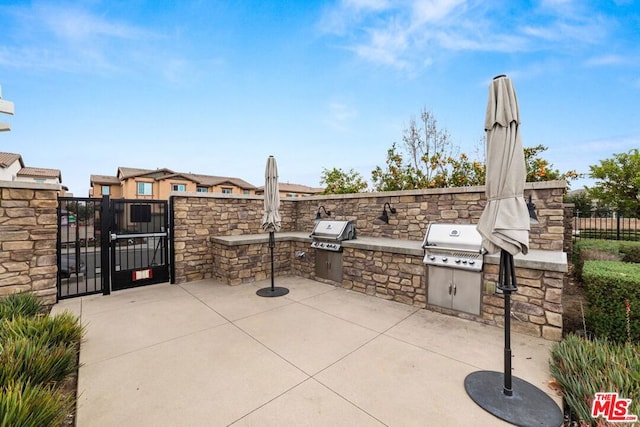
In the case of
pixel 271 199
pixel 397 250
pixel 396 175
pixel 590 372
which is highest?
pixel 396 175

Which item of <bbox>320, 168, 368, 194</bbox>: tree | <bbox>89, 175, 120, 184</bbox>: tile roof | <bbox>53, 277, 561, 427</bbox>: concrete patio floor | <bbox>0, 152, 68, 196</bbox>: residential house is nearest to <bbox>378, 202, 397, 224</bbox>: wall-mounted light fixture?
<bbox>53, 277, 561, 427</bbox>: concrete patio floor

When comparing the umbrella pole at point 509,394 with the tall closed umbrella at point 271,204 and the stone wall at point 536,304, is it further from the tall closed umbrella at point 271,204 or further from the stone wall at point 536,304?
the tall closed umbrella at point 271,204

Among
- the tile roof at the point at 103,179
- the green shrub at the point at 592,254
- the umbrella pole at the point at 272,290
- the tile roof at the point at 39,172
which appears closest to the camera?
the umbrella pole at the point at 272,290

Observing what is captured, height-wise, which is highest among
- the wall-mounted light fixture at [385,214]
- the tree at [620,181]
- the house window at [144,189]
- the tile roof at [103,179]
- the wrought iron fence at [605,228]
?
the tile roof at [103,179]

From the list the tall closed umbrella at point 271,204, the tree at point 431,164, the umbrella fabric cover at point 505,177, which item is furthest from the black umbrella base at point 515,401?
the tree at point 431,164

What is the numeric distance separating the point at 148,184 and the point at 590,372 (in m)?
31.4

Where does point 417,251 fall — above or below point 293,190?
below

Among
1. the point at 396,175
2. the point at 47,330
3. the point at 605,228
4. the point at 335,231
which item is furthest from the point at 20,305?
the point at 605,228

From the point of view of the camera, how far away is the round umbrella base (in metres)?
4.96

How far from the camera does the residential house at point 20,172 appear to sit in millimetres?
18839

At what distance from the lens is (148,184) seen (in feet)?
84.6

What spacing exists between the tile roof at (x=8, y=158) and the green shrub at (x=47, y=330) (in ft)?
81.1

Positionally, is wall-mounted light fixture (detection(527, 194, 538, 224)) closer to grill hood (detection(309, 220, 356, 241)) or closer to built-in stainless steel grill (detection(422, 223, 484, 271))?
built-in stainless steel grill (detection(422, 223, 484, 271))

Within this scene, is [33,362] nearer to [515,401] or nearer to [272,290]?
[272,290]
